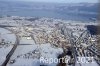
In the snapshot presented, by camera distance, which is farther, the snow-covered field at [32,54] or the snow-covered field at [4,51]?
the snow-covered field at [4,51]

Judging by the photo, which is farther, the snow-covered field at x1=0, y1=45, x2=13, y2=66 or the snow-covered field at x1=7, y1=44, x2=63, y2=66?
the snow-covered field at x1=0, y1=45, x2=13, y2=66

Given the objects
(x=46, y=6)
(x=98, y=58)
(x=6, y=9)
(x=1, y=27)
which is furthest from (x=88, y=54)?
(x=46, y=6)

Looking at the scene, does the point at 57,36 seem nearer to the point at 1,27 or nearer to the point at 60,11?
the point at 1,27

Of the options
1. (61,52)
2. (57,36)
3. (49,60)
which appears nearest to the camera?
(49,60)

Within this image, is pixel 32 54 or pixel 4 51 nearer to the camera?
pixel 32 54

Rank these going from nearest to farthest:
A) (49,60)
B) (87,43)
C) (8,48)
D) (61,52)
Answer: (49,60) → (61,52) → (8,48) → (87,43)

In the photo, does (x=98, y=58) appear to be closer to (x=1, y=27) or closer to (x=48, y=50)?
(x=48, y=50)

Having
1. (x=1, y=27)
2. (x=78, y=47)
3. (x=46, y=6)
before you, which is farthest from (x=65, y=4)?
(x=78, y=47)

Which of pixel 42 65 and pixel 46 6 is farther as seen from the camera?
pixel 46 6

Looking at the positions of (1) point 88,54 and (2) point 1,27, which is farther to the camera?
(2) point 1,27
